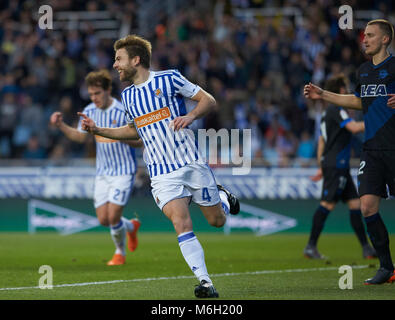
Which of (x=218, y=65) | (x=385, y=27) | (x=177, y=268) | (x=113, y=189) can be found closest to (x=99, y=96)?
(x=113, y=189)

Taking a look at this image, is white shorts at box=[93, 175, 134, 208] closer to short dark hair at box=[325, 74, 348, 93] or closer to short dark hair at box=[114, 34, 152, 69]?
short dark hair at box=[325, 74, 348, 93]

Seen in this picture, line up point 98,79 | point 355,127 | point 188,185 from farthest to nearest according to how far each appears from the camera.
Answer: point 98,79 < point 355,127 < point 188,185

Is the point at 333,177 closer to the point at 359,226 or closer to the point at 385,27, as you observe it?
the point at 359,226

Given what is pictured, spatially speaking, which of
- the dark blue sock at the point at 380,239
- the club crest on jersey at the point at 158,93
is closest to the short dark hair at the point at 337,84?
the dark blue sock at the point at 380,239

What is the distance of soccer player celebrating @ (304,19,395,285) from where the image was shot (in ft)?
27.4

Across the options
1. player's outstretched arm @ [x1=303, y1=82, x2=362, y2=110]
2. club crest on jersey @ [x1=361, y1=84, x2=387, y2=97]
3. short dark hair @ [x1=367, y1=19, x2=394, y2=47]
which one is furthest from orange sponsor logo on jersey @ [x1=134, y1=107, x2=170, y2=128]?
short dark hair @ [x1=367, y1=19, x2=394, y2=47]

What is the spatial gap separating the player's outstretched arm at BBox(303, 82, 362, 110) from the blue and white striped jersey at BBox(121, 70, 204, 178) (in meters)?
1.28

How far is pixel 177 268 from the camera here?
1070 cm

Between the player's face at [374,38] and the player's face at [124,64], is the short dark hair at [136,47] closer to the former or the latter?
the player's face at [124,64]

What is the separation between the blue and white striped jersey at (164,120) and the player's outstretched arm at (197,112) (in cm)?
12

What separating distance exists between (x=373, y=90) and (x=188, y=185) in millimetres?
2310

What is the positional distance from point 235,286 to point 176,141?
179 cm

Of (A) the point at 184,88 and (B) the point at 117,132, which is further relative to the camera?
(B) the point at 117,132

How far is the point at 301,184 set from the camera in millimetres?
17094
